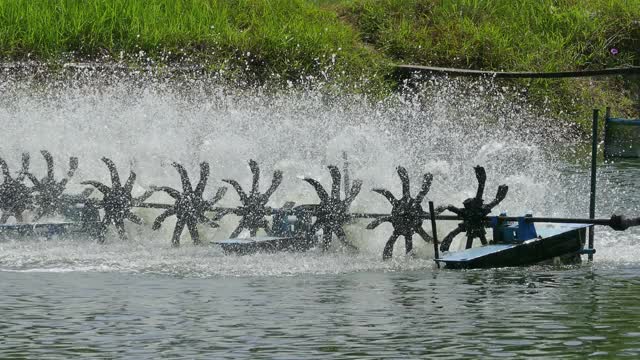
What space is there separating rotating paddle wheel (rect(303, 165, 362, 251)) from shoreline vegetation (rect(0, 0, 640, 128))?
49.9ft

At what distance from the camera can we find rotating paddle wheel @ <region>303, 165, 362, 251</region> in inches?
842

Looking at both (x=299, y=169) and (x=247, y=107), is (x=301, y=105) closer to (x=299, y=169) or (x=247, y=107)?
(x=247, y=107)

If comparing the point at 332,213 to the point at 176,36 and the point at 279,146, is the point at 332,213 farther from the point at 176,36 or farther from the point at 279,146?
the point at 176,36

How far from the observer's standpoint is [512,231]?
67.1 ft

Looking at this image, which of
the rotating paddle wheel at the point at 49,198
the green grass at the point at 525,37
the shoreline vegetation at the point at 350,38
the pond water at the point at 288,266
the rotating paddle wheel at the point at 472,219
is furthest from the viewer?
the green grass at the point at 525,37

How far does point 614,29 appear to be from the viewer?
4247 cm

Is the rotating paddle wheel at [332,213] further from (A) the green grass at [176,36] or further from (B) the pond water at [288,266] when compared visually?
(A) the green grass at [176,36]

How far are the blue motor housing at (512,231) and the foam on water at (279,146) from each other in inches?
36.8

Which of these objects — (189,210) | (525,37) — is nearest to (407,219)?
(189,210)

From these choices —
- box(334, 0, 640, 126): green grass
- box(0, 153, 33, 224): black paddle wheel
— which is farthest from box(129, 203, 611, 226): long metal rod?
box(334, 0, 640, 126): green grass

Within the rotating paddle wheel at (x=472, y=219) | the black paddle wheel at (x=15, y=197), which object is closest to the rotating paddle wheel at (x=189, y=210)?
the black paddle wheel at (x=15, y=197)

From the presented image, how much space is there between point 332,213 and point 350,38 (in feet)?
61.8

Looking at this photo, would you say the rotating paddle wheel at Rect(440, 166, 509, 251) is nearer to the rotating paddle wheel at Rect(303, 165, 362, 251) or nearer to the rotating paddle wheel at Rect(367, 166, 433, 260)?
the rotating paddle wheel at Rect(367, 166, 433, 260)

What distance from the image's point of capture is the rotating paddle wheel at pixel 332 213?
2139 cm
